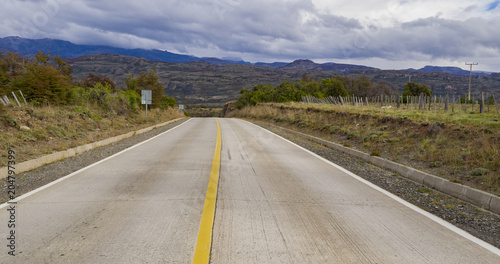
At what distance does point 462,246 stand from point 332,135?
13297mm

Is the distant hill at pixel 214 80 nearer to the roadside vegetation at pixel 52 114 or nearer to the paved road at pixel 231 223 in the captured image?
the roadside vegetation at pixel 52 114

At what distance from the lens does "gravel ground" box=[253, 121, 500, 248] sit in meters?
5.12

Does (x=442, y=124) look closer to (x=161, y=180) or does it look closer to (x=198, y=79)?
(x=161, y=180)

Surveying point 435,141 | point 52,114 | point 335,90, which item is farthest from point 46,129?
point 335,90

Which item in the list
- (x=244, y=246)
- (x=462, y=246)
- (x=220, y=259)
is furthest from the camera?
(x=462, y=246)

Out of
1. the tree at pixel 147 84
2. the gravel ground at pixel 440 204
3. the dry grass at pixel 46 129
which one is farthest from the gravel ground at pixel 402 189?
the tree at pixel 147 84

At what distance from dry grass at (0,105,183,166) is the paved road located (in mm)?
3414

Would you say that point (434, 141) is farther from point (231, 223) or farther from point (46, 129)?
point (46, 129)

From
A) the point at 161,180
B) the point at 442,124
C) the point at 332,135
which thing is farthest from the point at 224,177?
the point at 332,135

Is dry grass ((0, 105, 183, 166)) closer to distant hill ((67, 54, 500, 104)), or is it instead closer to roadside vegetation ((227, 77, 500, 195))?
roadside vegetation ((227, 77, 500, 195))

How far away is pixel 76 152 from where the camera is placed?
11.4 metres

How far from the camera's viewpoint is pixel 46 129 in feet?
43.7

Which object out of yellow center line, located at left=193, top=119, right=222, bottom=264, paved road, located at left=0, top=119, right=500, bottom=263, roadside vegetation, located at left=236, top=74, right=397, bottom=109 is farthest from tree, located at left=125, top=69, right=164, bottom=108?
yellow center line, located at left=193, top=119, right=222, bottom=264

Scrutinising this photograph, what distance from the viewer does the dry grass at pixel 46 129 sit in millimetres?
10305
